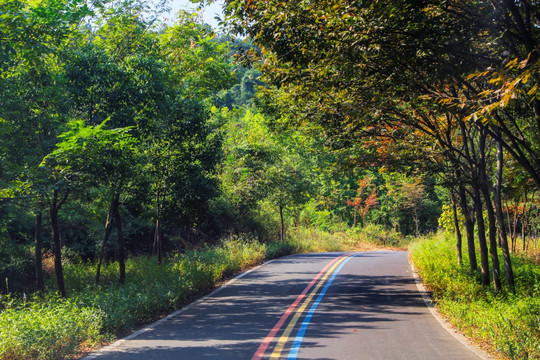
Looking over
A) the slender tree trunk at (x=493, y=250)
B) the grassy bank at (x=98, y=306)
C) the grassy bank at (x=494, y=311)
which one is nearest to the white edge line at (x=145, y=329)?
the grassy bank at (x=98, y=306)

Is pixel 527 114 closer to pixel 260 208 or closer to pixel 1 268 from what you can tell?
pixel 1 268

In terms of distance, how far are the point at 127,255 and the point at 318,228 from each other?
79.1 feet

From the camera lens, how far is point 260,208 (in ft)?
103

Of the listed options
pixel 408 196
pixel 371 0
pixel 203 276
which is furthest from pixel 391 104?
pixel 408 196

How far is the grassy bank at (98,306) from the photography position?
695 centimetres

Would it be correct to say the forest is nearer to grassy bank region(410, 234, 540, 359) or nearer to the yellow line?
grassy bank region(410, 234, 540, 359)

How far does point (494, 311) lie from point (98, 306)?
7.45 m

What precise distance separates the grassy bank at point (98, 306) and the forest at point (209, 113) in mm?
75

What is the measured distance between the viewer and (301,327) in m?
8.84

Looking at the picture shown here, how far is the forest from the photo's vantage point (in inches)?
310

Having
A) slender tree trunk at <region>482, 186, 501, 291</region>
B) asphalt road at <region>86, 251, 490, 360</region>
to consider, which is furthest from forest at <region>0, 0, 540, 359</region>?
asphalt road at <region>86, 251, 490, 360</region>

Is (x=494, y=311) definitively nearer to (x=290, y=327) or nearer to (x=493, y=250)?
(x=493, y=250)

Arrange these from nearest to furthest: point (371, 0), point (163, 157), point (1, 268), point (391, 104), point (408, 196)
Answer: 1. point (371, 0)
2. point (391, 104)
3. point (163, 157)
4. point (1, 268)
5. point (408, 196)

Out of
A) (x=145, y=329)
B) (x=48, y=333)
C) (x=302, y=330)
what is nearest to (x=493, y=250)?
(x=302, y=330)
